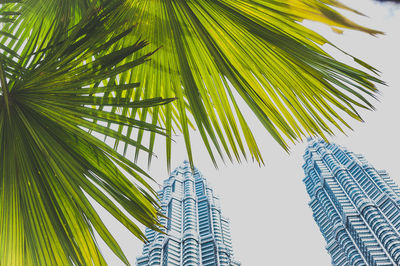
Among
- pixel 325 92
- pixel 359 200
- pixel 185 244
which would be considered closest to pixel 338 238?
pixel 359 200

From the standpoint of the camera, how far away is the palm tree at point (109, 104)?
2.40 ft

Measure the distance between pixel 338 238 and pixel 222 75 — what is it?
243 feet

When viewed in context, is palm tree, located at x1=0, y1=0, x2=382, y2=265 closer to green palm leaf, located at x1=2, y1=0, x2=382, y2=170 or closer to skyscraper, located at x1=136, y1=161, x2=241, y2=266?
green palm leaf, located at x1=2, y1=0, x2=382, y2=170

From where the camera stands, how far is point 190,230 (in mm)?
55719

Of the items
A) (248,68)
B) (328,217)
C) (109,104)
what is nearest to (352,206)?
(328,217)

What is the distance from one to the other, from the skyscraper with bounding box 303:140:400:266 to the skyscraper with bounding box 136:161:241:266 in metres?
23.7

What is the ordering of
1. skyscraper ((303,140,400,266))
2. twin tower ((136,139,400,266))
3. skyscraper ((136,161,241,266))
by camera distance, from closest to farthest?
1. skyscraper ((136,161,241,266))
2. twin tower ((136,139,400,266))
3. skyscraper ((303,140,400,266))

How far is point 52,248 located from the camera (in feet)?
2.34

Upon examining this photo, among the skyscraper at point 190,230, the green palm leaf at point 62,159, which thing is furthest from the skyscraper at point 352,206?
the green palm leaf at point 62,159

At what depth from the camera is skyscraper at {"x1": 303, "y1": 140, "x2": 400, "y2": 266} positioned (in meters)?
54.1

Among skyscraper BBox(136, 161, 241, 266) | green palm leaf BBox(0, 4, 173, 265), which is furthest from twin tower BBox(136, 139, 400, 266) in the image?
green palm leaf BBox(0, 4, 173, 265)

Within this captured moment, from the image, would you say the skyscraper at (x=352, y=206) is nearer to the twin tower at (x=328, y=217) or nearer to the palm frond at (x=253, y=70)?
the twin tower at (x=328, y=217)

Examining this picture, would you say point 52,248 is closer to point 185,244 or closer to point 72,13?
point 72,13

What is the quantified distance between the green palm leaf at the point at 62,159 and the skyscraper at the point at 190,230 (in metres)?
49.6
